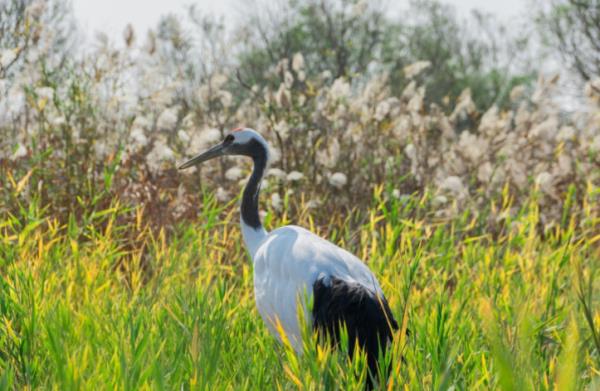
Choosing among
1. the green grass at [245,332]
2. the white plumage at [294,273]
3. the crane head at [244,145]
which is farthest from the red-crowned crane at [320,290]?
the crane head at [244,145]

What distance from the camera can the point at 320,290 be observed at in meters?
3.57

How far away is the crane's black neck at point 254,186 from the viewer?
4.64 metres

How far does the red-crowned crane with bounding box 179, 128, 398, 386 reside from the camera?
10.7 feet

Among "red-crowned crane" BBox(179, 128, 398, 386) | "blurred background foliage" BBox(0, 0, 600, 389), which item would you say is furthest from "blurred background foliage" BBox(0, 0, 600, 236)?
"red-crowned crane" BBox(179, 128, 398, 386)

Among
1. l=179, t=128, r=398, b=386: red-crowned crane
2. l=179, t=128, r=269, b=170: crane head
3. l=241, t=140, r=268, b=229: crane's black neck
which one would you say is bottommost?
l=179, t=128, r=398, b=386: red-crowned crane

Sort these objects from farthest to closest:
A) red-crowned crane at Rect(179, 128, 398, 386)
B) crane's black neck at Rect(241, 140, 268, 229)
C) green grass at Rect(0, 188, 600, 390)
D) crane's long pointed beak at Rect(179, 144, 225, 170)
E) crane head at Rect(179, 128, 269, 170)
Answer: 1. crane's long pointed beak at Rect(179, 144, 225, 170)
2. crane head at Rect(179, 128, 269, 170)
3. crane's black neck at Rect(241, 140, 268, 229)
4. red-crowned crane at Rect(179, 128, 398, 386)
5. green grass at Rect(0, 188, 600, 390)

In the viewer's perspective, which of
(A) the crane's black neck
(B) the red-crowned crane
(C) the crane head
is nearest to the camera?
(B) the red-crowned crane

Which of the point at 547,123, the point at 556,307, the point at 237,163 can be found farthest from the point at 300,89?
the point at 556,307

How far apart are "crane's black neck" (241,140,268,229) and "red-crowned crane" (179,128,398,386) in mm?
151

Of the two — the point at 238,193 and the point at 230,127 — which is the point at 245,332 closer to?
the point at 238,193

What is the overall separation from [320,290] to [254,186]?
1336mm

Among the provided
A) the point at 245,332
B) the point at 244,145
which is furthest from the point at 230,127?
the point at 245,332

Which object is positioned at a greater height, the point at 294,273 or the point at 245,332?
the point at 294,273

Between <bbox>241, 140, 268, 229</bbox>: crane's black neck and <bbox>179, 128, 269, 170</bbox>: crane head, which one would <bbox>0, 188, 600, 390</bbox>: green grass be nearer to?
<bbox>241, 140, 268, 229</bbox>: crane's black neck
